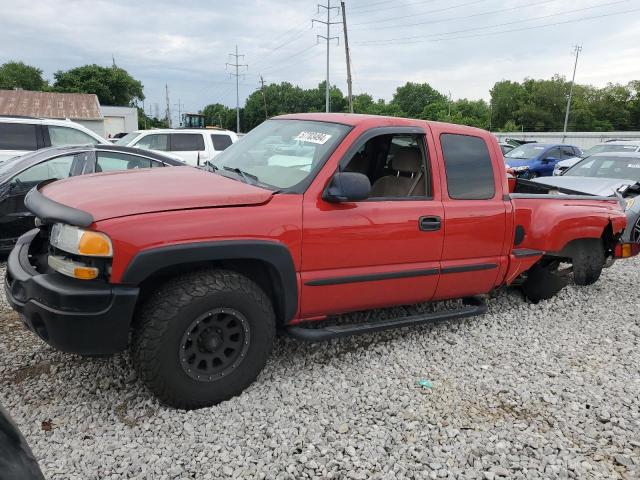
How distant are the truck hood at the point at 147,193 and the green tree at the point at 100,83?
230 ft

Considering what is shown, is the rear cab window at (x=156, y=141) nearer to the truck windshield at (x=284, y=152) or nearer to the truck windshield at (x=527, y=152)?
the truck windshield at (x=284, y=152)

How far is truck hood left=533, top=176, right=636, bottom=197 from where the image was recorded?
679 cm

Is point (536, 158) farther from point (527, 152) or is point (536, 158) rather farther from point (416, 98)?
point (416, 98)

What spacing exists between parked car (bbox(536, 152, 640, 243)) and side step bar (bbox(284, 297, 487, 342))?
2.70m

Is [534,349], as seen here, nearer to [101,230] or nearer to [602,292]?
[602,292]

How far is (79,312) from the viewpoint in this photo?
264 centimetres

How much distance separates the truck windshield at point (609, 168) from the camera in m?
8.02

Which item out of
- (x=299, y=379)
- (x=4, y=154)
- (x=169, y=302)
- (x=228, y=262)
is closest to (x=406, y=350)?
(x=299, y=379)

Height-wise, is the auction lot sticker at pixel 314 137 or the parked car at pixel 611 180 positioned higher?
the auction lot sticker at pixel 314 137

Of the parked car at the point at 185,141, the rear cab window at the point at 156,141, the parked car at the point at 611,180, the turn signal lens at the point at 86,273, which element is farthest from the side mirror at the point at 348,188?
the rear cab window at the point at 156,141

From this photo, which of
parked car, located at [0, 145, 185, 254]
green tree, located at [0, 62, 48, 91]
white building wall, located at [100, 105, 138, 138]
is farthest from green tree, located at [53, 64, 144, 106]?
parked car, located at [0, 145, 185, 254]

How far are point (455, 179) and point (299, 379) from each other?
1.94 metres

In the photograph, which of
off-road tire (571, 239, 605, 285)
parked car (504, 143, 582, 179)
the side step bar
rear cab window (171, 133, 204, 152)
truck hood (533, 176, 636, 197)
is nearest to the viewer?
the side step bar

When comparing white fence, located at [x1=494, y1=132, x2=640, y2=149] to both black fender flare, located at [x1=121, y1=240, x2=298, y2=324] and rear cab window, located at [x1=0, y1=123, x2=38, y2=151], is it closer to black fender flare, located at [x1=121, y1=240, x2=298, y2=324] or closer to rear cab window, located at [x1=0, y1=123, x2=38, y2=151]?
rear cab window, located at [x1=0, y1=123, x2=38, y2=151]
